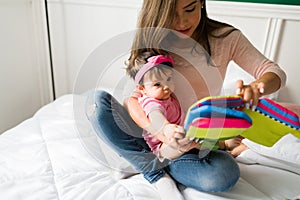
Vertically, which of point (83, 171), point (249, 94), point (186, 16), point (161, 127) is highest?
point (186, 16)

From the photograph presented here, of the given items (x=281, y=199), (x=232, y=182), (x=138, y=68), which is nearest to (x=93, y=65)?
(x=138, y=68)

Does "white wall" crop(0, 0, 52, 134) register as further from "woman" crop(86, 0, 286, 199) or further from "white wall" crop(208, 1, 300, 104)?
"white wall" crop(208, 1, 300, 104)

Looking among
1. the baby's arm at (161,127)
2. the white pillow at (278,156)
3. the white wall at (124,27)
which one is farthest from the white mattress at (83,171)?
the white wall at (124,27)

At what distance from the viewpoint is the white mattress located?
800mm

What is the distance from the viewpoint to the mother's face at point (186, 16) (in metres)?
0.79

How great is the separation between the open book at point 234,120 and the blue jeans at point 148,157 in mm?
173

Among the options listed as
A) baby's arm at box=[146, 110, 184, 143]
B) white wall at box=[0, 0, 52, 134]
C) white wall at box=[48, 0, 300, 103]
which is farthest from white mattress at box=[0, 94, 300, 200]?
white wall at box=[0, 0, 52, 134]

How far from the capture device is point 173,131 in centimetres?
69

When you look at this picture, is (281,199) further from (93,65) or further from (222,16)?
(222,16)

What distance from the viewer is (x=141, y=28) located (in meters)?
0.85

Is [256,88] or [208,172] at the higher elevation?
[256,88]

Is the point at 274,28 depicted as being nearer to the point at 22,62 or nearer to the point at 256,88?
the point at 256,88

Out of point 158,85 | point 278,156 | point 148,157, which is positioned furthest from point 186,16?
point 278,156

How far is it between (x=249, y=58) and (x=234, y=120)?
34 centimetres
